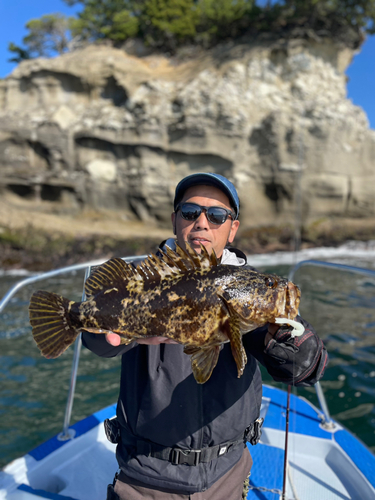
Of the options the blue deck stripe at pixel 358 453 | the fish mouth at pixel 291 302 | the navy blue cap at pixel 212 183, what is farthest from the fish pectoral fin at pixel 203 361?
the blue deck stripe at pixel 358 453

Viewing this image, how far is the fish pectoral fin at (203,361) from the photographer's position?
1.68 m

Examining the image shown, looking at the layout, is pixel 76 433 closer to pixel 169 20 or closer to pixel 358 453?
pixel 358 453

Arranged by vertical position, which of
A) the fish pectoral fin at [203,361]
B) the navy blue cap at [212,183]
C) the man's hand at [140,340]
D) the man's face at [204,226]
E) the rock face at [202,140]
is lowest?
the fish pectoral fin at [203,361]

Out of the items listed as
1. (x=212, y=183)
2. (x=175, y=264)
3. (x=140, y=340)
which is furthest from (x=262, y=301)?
(x=212, y=183)

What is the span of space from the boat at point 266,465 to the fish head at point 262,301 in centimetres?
133

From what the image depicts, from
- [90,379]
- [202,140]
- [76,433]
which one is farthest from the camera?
[202,140]

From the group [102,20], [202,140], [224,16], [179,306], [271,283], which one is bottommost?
[179,306]

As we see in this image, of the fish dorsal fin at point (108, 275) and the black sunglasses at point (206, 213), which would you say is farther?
the black sunglasses at point (206, 213)

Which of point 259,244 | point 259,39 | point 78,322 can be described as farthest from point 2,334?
point 259,39

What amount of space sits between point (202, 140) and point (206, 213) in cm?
2191

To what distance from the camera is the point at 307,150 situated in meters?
23.1

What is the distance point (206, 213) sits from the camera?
229 cm

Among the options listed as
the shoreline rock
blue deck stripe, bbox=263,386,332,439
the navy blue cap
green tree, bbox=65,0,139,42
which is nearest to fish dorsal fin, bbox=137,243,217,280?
the navy blue cap

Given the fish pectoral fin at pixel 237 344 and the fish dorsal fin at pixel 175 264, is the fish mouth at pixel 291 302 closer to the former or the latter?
the fish pectoral fin at pixel 237 344
